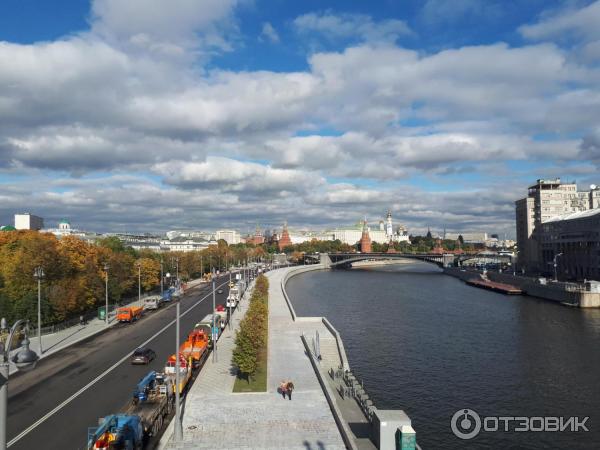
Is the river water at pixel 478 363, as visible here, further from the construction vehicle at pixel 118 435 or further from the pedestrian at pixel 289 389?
the construction vehicle at pixel 118 435

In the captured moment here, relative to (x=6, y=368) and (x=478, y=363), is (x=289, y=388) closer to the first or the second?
(x=6, y=368)

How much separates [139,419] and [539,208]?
12990 centimetres

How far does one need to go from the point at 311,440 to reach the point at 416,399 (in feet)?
39.7

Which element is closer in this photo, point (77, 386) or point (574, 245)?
point (77, 386)

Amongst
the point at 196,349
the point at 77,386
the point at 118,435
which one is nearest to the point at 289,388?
the point at 118,435

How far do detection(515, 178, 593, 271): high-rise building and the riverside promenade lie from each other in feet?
356

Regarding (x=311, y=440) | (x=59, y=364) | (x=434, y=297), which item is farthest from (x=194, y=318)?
(x=434, y=297)

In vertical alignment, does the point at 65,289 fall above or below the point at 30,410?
above

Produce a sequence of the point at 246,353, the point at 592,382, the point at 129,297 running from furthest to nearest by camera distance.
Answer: the point at 129,297
the point at 592,382
the point at 246,353

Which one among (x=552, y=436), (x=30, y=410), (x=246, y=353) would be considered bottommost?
(x=552, y=436)

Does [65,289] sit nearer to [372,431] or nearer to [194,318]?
[194,318]

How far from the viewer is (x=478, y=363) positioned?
126 ft

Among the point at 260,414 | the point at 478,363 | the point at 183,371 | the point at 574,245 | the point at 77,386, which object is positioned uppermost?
the point at 574,245

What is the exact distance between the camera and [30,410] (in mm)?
23797
